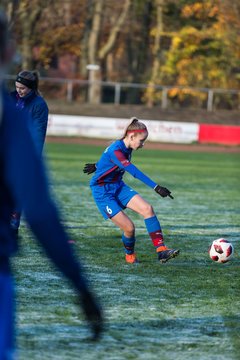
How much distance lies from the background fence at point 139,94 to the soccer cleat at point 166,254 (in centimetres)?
3463

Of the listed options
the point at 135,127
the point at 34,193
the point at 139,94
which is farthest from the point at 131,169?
the point at 139,94

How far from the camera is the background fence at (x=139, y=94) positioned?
45.1 m

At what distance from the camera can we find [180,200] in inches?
665

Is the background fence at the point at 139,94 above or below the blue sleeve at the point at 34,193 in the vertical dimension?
below

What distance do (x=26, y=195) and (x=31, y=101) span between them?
285 inches

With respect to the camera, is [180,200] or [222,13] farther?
[222,13]

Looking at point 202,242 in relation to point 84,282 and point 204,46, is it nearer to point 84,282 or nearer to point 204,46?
point 84,282

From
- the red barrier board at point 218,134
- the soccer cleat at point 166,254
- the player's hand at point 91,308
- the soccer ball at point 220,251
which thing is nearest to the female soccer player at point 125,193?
the soccer cleat at point 166,254

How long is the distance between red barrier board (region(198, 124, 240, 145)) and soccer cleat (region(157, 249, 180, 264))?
99.7ft

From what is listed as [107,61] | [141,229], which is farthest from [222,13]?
[141,229]

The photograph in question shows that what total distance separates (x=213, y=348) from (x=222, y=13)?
43294mm

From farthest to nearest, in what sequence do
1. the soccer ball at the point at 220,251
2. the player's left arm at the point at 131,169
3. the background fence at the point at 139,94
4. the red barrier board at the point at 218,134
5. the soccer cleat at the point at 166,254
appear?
the background fence at the point at 139,94
the red barrier board at the point at 218,134
the soccer ball at the point at 220,251
the soccer cleat at the point at 166,254
the player's left arm at the point at 131,169

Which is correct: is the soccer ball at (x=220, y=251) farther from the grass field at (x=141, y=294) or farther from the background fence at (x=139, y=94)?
the background fence at (x=139, y=94)

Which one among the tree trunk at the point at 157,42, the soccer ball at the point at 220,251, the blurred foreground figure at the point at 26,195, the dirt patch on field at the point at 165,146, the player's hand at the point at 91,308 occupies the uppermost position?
the blurred foreground figure at the point at 26,195
